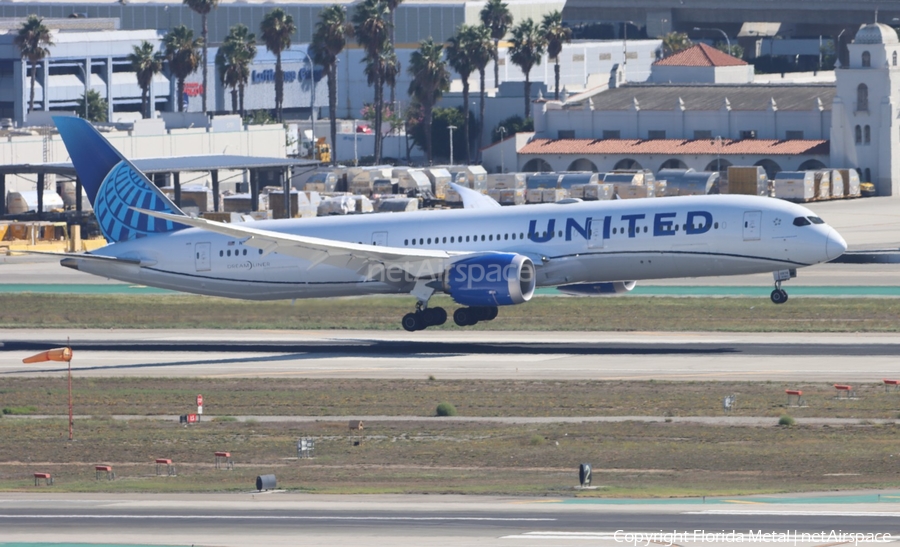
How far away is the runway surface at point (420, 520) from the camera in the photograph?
2592 cm

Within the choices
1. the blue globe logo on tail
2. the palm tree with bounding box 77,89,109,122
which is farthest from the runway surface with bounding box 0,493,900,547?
the palm tree with bounding box 77,89,109,122

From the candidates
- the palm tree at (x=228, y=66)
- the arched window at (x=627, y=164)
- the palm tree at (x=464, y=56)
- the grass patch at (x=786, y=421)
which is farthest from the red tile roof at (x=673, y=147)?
the grass patch at (x=786, y=421)

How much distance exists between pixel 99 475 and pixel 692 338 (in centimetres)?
2964

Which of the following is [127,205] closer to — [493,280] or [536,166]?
[493,280]

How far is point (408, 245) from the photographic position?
59844 millimetres

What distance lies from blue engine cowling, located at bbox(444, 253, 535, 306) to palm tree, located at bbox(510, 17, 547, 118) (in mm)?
116062

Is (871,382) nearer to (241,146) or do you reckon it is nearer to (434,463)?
(434,463)

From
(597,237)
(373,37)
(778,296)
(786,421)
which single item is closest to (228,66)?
(373,37)

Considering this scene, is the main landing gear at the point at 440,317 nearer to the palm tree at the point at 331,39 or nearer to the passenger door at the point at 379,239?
the passenger door at the point at 379,239

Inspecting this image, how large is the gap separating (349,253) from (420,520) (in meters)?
29.8

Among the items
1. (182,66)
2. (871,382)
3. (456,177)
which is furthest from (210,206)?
(871,382)

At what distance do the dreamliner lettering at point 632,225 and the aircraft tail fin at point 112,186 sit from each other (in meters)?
15.5

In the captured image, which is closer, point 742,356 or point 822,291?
point 742,356

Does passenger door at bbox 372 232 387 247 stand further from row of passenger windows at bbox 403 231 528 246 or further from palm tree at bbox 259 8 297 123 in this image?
palm tree at bbox 259 8 297 123
